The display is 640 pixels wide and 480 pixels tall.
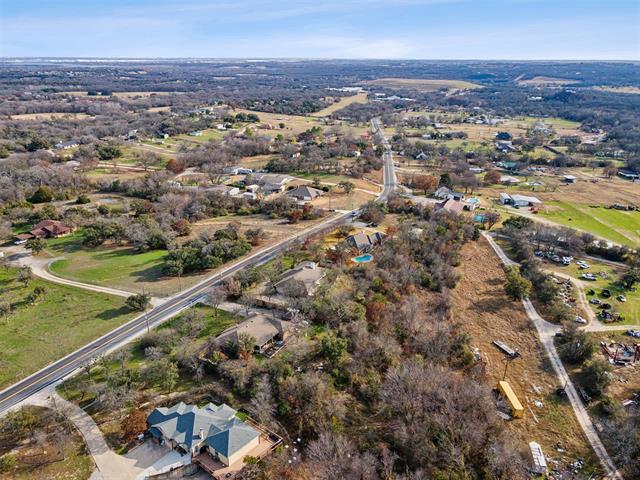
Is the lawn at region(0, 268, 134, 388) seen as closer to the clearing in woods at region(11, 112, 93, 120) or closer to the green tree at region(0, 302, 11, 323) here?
the green tree at region(0, 302, 11, 323)

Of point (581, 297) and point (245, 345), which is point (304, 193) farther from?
point (245, 345)

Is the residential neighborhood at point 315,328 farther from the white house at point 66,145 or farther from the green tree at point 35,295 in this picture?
the white house at point 66,145

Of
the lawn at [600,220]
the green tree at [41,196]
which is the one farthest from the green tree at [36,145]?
the lawn at [600,220]

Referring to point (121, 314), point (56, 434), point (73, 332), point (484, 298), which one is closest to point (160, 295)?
point (121, 314)

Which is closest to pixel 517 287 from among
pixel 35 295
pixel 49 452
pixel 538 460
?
pixel 538 460

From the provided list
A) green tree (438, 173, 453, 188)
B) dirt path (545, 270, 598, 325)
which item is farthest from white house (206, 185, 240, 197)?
dirt path (545, 270, 598, 325)

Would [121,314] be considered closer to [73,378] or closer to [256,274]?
[73,378]
